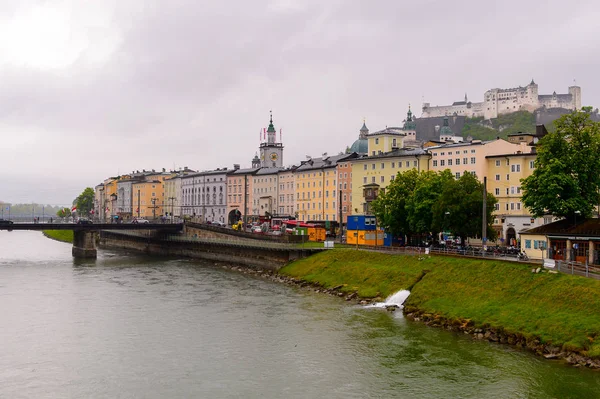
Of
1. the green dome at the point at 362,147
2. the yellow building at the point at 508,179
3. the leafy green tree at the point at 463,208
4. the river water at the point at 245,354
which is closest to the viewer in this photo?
the river water at the point at 245,354

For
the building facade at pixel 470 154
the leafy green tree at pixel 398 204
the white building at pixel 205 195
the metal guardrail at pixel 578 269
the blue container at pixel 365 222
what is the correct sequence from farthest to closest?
1. the white building at pixel 205 195
2. the building facade at pixel 470 154
3. the blue container at pixel 365 222
4. the leafy green tree at pixel 398 204
5. the metal guardrail at pixel 578 269

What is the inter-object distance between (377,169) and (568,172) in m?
57.6

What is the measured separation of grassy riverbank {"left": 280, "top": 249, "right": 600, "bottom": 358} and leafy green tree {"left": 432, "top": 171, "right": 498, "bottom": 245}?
683cm

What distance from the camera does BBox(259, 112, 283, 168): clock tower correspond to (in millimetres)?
184750

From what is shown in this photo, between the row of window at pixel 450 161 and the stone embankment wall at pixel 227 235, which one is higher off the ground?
the row of window at pixel 450 161

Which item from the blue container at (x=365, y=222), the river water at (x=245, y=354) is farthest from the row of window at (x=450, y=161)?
the river water at (x=245, y=354)

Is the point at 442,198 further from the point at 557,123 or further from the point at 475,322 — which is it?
the point at 475,322

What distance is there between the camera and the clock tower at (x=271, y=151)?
184750 mm

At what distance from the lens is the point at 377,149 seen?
126562mm

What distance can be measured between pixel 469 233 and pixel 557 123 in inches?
611

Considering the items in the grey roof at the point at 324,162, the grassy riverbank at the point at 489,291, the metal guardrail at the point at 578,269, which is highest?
the grey roof at the point at 324,162

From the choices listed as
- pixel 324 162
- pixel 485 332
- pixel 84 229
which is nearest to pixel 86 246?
pixel 84 229

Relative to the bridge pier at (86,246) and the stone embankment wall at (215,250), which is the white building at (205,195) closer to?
the stone embankment wall at (215,250)

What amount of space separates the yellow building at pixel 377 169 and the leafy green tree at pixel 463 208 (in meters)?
33.4
